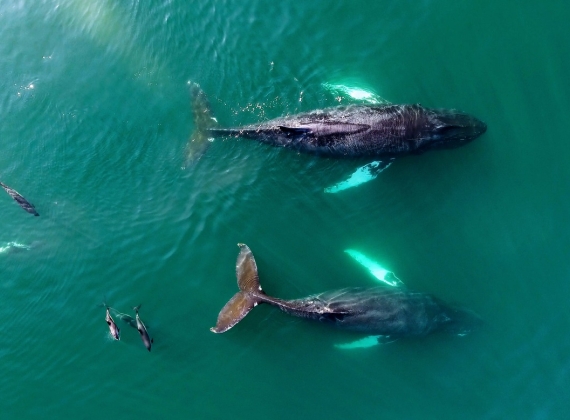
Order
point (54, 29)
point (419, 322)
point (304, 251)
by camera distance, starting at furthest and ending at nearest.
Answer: point (54, 29), point (304, 251), point (419, 322)

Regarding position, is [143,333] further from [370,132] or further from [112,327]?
[370,132]

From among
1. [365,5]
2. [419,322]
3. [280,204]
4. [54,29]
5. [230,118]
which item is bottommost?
[419,322]

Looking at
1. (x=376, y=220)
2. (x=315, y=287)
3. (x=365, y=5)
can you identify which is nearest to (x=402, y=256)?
(x=376, y=220)

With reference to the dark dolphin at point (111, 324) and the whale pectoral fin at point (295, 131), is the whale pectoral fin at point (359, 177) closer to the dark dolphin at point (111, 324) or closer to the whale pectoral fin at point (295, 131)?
the whale pectoral fin at point (295, 131)

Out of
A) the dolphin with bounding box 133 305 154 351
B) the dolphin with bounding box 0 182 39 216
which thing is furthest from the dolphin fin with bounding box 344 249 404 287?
the dolphin with bounding box 0 182 39 216

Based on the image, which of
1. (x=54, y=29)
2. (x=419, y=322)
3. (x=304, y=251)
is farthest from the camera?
(x=54, y=29)

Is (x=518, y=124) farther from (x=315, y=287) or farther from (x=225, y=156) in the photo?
(x=225, y=156)

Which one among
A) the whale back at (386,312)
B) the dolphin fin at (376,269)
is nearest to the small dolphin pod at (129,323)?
the whale back at (386,312)
